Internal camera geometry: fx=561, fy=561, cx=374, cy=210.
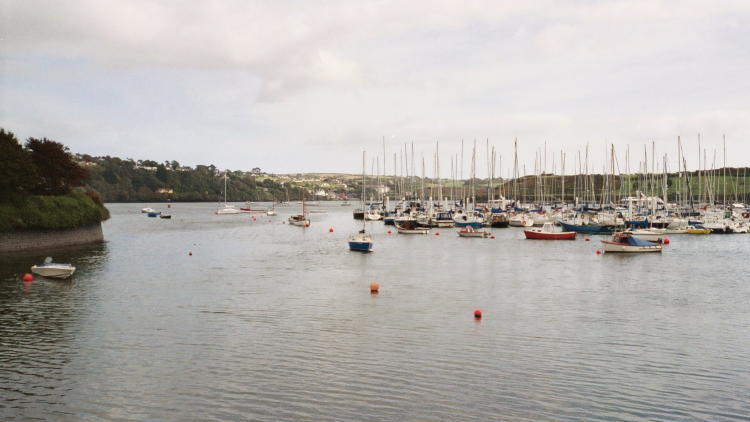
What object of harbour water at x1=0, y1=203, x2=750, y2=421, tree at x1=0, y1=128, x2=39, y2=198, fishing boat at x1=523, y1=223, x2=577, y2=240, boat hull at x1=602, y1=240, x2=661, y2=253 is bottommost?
harbour water at x1=0, y1=203, x2=750, y2=421

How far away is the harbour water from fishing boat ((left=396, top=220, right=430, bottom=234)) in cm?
4961

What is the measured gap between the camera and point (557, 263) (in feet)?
213

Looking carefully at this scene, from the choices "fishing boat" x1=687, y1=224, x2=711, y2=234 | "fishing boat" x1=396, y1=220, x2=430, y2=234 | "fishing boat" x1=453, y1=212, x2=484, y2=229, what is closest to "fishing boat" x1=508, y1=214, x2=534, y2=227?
"fishing boat" x1=453, y1=212, x2=484, y2=229

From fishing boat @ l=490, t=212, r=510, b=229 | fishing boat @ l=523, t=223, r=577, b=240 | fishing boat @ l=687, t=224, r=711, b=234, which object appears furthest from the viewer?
fishing boat @ l=490, t=212, r=510, b=229

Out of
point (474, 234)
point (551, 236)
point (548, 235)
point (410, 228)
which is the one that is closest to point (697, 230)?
point (551, 236)

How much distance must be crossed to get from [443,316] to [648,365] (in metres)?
13.1

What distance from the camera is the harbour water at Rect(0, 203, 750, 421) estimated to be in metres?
20.0

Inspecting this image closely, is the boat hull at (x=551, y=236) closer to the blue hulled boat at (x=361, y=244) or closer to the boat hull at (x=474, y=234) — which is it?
the boat hull at (x=474, y=234)

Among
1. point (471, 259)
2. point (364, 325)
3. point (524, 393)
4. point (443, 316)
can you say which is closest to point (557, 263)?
point (471, 259)

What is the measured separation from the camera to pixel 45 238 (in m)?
71.8

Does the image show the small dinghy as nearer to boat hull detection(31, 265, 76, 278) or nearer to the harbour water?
boat hull detection(31, 265, 76, 278)

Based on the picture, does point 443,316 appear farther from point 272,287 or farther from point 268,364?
point 272,287

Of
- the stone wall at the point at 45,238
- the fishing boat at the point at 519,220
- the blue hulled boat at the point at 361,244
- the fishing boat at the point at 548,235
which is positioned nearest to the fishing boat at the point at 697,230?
the fishing boat at the point at 548,235

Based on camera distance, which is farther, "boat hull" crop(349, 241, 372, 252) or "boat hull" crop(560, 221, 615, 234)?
"boat hull" crop(560, 221, 615, 234)
